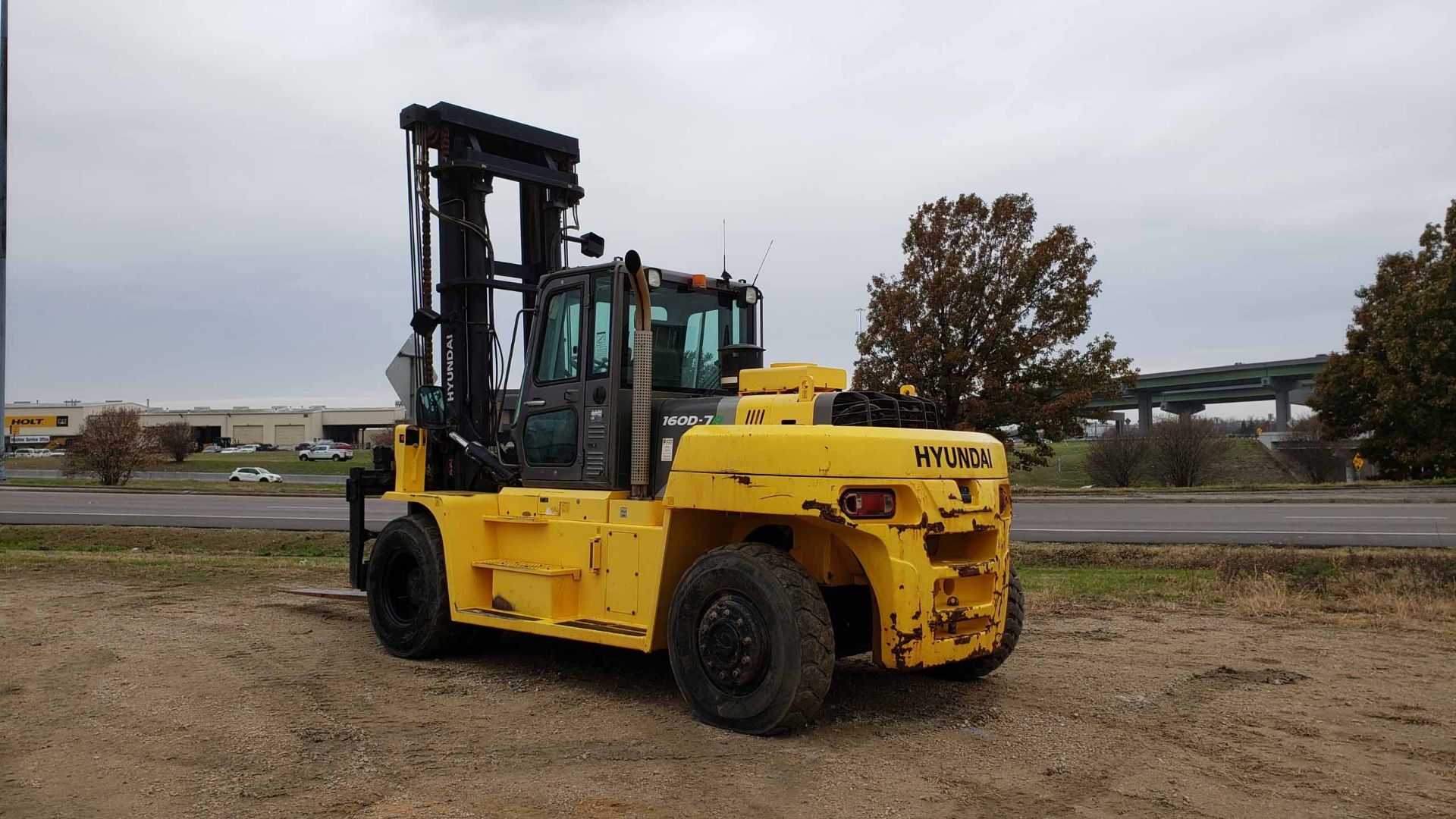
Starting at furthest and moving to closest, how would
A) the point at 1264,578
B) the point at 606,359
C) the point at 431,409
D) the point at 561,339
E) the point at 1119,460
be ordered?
the point at 1119,460 → the point at 1264,578 → the point at 431,409 → the point at 561,339 → the point at 606,359

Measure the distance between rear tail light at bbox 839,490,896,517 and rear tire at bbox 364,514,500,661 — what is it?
3.68m

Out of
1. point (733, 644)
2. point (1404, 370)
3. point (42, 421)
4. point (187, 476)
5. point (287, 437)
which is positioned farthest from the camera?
point (42, 421)

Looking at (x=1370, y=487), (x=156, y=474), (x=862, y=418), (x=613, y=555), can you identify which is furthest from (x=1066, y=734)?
(x=156, y=474)

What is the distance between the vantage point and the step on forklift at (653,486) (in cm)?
600

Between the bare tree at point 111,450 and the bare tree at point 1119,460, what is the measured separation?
34.4 meters

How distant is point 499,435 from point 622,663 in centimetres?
211

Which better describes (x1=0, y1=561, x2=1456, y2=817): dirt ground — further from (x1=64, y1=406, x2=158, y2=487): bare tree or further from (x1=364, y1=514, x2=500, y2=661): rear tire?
(x1=64, y1=406, x2=158, y2=487): bare tree

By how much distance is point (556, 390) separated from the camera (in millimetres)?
7977

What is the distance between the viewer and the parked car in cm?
7056

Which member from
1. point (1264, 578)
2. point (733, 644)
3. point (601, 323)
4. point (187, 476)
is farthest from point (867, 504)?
point (187, 476)

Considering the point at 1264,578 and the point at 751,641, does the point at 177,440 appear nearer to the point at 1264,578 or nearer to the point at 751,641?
the point at 1264,578

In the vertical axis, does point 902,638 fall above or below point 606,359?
below

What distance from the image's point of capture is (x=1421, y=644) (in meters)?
8.39

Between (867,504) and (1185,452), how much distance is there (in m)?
34.4
